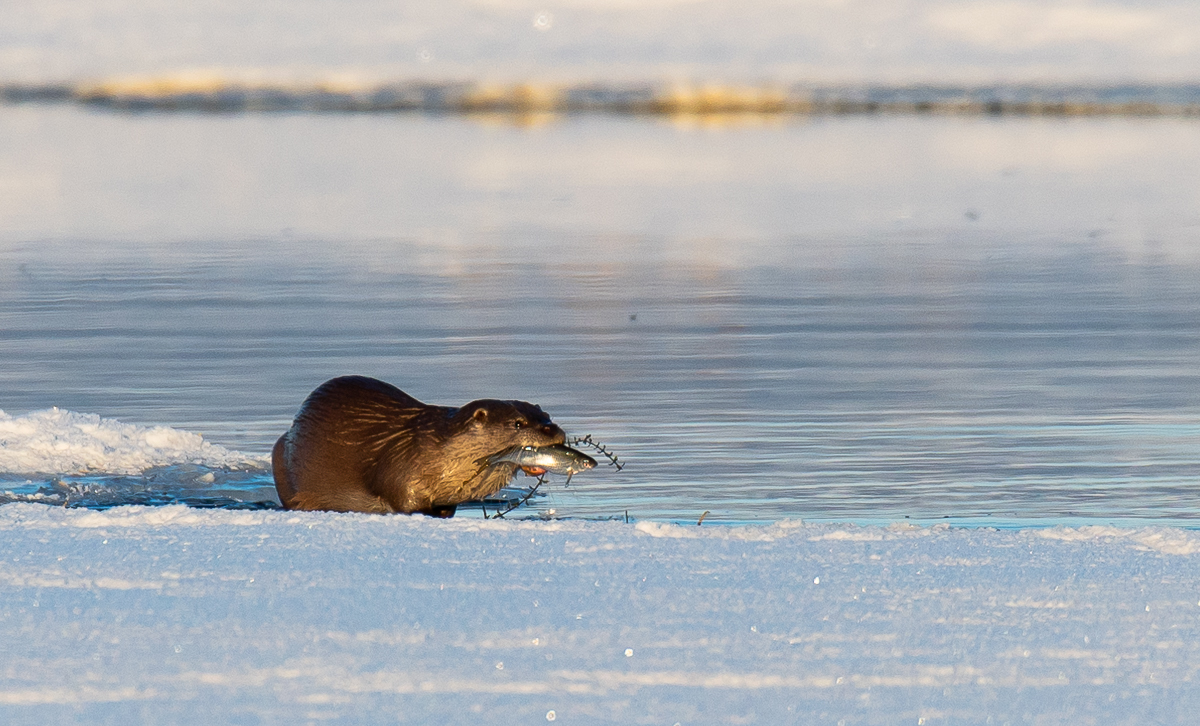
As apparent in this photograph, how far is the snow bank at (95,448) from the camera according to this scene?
7.04 meters

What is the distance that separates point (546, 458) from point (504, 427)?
0.23m

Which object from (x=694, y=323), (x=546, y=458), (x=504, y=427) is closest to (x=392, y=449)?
(x=504, y=427)

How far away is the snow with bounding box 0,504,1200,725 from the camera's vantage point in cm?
369

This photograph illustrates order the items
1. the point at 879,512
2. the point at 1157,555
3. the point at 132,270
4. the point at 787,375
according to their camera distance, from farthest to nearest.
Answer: the point at 132,270
the point at 787,375
the point at 879,512
the point at 1157,555

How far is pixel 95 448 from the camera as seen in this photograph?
7109mm

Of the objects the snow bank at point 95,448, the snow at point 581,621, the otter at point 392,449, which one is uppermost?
the snow at point 581,621

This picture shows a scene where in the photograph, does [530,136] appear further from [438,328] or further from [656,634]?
[656,634]

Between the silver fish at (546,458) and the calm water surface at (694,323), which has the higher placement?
the silver fish at (546,458)

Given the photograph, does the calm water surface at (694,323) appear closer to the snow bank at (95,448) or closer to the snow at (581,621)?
the snow bank at (95,448)

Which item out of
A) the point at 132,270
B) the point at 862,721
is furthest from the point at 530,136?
the point at 862,721

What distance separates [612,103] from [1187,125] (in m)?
24.6

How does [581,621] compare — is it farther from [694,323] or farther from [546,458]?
[694,323]

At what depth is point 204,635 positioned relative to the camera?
4.08 m

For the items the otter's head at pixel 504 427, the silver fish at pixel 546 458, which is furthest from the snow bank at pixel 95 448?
the silver fish at pixel 546 458
